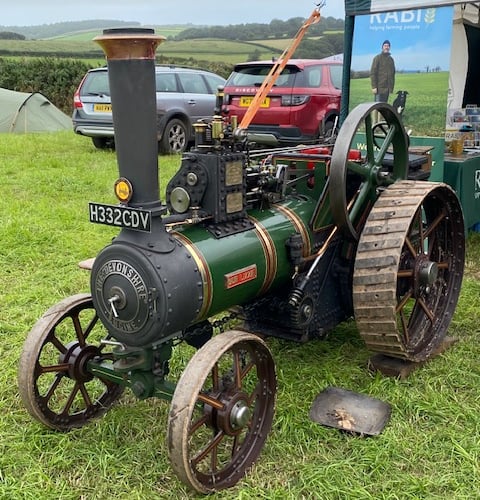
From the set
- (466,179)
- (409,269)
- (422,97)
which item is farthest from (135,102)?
(422,97)

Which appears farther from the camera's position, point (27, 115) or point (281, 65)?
point (27, 115)

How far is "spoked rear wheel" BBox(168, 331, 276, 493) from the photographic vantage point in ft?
8.20

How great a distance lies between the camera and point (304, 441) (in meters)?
3.08

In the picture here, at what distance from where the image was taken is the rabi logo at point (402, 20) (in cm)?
572

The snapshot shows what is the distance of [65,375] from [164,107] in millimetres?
8650

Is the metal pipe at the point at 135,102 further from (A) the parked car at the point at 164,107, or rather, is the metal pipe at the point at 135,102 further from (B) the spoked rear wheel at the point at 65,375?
(A) the parked car at the point at 164,107

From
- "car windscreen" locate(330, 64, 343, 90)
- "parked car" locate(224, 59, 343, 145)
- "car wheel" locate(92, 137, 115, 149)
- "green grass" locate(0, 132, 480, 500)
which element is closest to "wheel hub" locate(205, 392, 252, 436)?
"green grass" locate(0, 132, 480, 500)

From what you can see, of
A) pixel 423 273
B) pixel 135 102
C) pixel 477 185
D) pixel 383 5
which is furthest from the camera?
pixel 477 185

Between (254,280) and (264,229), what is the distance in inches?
10.9

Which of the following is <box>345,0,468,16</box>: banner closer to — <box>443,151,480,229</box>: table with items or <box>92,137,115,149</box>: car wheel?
<box>443,151,480,229</box>: table with items

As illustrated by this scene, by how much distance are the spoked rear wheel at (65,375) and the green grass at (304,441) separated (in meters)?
0.08

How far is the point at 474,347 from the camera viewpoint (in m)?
4.04

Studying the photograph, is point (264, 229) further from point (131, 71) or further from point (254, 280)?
point (131, 71)

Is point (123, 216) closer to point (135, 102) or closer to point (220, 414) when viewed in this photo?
point (135, 102)
